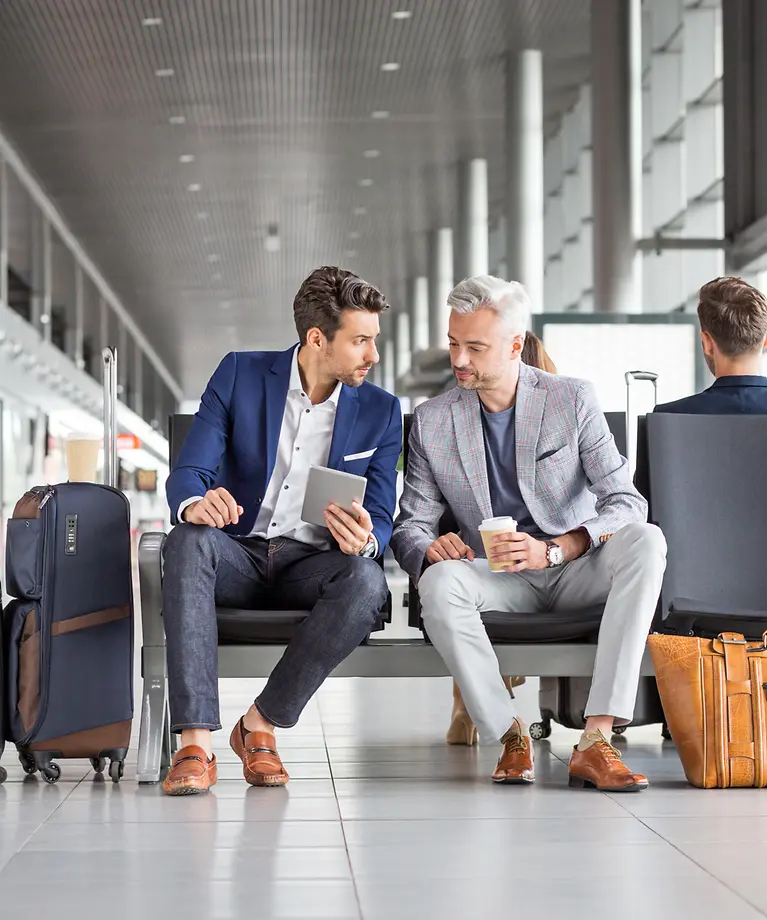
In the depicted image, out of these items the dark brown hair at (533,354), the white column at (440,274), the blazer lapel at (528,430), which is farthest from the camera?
the white column at (440,274)

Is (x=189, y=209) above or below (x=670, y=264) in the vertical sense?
above

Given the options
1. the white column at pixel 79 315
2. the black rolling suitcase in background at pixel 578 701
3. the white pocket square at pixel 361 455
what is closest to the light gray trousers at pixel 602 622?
the white pocket square at pixel 361 455

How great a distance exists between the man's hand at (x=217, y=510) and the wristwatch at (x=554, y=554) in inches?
31.1

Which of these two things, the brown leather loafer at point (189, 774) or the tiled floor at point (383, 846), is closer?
the tiled floor at point (383, 846)

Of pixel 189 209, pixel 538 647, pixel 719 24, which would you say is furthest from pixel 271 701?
pixel 189 209

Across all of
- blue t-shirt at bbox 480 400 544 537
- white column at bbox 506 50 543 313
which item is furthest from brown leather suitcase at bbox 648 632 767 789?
white column at bbox 506 50 543 313

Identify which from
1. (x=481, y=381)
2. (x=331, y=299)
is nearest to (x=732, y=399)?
(x=481, y=381)

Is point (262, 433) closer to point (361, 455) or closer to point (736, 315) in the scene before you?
point (361, 455)

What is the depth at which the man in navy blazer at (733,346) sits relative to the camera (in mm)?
3762

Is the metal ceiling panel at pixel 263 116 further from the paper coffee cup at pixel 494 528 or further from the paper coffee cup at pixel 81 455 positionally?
the paper coffee cup at pixel 494 528

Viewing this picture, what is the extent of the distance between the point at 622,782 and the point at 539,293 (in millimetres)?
11223

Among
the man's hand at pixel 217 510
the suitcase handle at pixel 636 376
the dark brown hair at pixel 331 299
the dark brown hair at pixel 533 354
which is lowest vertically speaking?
the man's hand at pixel 217 510

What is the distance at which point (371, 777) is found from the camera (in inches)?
138

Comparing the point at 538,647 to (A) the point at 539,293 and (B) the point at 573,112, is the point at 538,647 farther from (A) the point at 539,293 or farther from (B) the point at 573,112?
(B) the point at 573,112
